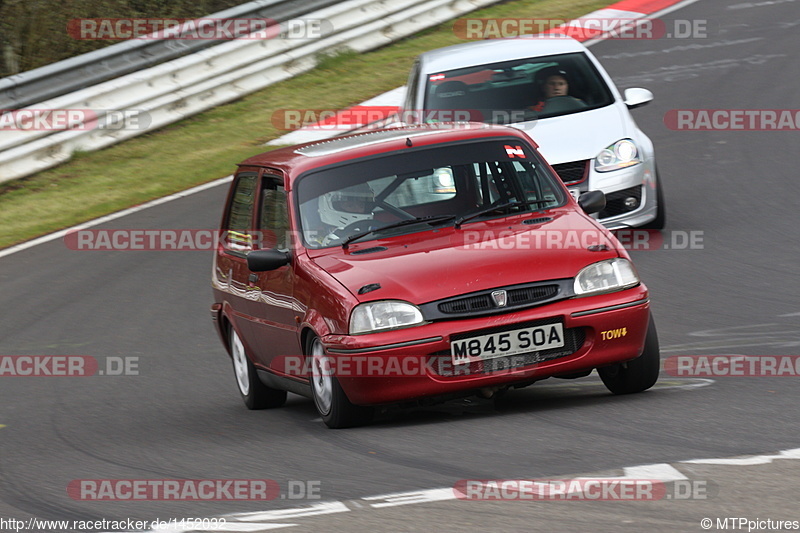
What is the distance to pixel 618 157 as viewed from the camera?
11.5 meters

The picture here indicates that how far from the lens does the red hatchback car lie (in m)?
6.74

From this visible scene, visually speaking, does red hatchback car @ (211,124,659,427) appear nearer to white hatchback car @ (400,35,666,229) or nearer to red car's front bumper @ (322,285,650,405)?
red car's front bumper @ (322,285,650,405)

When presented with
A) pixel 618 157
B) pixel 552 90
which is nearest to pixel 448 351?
pixel 618 157

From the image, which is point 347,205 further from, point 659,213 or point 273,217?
point 659,213

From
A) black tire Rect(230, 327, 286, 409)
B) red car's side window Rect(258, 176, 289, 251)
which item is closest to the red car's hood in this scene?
red car's side window Rect(258, 176, 289, 251)

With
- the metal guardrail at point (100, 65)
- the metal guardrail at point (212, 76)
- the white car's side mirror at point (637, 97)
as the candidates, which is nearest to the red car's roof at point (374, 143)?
the white car's side mirror at point (637, 97)

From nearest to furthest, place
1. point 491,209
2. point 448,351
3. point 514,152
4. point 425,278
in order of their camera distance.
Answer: point 448,351 → point 425,278 → point 491,209 → point 514,152

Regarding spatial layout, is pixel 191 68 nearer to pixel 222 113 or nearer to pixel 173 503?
pixel 222 113

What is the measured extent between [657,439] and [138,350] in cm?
561

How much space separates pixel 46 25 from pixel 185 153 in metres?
4.21

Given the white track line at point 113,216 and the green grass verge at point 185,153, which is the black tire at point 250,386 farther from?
the green grass verge at point 185,153

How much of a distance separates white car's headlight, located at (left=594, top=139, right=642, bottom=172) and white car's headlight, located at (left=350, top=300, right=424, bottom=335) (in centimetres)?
502

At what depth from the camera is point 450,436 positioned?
21.5 ft

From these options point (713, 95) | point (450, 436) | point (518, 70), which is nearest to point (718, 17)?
point (713, 95)
